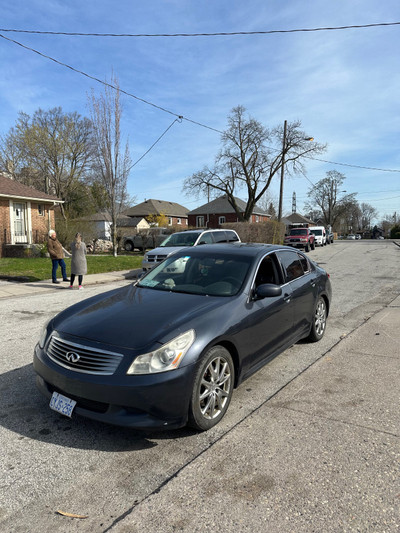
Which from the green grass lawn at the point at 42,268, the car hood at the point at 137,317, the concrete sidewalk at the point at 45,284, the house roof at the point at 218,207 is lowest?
the concrete sidewalk at the point at 45,284

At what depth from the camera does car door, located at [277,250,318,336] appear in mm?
4711

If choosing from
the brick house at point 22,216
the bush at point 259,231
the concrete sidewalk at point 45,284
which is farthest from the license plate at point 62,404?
the bush at point 259,231

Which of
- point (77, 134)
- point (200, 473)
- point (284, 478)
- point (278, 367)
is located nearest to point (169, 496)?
point (200, 473)

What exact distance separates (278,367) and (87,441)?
2.47m

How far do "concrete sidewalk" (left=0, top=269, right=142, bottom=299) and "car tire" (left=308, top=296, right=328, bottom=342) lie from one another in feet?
25.5

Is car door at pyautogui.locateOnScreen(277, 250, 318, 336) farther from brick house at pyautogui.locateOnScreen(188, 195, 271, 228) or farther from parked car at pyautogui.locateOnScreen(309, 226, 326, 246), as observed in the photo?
brick house at pyautogui.locateOnScreen(188, 195, 271, 228)

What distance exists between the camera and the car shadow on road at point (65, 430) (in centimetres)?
290

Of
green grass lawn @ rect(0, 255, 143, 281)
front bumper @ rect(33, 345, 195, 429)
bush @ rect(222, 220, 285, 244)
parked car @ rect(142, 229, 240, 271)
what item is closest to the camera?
front bumper @ rect(33, 345, 195, 429)

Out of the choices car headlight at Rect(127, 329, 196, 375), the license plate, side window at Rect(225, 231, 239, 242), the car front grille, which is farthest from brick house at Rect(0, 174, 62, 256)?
car headlight at Rect(127, 329, 196, 375)

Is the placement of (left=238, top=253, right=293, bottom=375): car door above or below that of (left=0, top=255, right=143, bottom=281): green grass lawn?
above

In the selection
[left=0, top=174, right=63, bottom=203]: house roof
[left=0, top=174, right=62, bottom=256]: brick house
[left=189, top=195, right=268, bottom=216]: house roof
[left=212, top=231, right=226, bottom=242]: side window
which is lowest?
[left=212, top=231, right=226, bottom=242]: side window

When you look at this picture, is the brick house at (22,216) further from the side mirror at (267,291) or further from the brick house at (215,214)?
the brick house at (215,214)

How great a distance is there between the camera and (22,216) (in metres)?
22.5

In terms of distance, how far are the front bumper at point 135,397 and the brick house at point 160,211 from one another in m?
67.2
